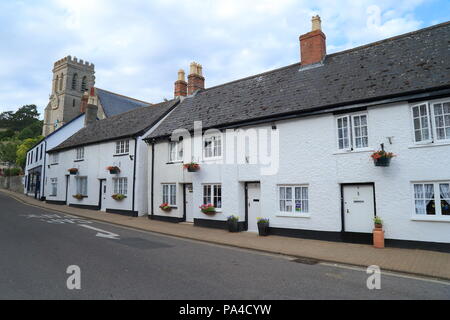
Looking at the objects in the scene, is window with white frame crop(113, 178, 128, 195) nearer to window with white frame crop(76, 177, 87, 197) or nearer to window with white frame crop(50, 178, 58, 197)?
window with white frame crop(76, 177, 87, 197)

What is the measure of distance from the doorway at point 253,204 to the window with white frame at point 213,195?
1.60m

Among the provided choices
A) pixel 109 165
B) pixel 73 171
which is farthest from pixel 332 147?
pixel 73 171

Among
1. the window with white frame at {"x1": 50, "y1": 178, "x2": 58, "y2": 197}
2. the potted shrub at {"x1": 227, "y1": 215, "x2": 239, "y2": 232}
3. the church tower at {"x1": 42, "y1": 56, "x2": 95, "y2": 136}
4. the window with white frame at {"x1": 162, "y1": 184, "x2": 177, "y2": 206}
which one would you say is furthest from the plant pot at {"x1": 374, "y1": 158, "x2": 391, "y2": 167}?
the church tower at {"x1": 42, "y1": 56, "x2": 95, "y2": 136}

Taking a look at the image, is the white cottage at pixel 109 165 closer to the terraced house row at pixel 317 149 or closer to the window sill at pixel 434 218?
the terraced house row at pixel 317 149

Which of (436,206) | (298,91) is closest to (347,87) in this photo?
(298,91)

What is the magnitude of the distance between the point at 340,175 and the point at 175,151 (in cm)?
966

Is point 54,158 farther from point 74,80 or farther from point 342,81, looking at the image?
point 74,80

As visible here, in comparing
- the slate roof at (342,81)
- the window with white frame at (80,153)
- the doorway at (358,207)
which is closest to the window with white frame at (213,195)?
the slate roof at (342,81)

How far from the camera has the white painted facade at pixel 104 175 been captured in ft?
64.0

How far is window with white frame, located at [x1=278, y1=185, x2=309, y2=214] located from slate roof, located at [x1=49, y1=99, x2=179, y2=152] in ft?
36.2

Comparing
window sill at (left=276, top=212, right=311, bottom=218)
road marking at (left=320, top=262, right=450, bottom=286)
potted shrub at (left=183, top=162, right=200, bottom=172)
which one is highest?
potted shrub at (left=183, top=162, right=200, bottom=172)

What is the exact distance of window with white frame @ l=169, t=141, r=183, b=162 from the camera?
17.1 metres

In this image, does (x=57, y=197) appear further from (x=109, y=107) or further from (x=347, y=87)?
(x=347, y=87)

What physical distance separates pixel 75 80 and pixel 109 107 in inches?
1280
